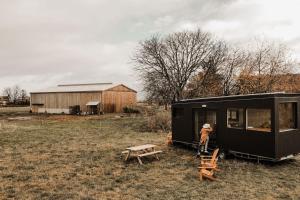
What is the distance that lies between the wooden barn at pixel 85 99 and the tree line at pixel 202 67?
10496mm

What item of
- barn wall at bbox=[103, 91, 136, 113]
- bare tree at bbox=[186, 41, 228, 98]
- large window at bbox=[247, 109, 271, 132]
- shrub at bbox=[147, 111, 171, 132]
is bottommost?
shrub at bbox=[147, 111, 171, 132]

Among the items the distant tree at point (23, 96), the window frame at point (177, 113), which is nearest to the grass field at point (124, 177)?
Result: the window frame at point (177, 113)

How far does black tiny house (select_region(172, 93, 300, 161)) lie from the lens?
10742 mm

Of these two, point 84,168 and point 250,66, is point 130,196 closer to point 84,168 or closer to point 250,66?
point 84,168

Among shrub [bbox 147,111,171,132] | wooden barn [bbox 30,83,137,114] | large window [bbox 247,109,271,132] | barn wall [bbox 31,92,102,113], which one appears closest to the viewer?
large window [bbox 247,109,271,132]

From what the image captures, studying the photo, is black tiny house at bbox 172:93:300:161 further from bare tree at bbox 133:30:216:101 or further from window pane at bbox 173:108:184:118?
bare tree at bbox 133:30:216:101

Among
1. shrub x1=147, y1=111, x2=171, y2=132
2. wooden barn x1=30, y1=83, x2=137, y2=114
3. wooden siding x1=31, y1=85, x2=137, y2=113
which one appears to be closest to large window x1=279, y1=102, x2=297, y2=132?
shrub x1=147, y1=111, x2=171, y2=132

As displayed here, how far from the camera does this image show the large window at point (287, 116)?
11.0 m

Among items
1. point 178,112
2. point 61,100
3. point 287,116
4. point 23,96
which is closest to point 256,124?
point 287,116

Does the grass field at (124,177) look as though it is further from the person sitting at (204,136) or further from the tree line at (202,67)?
the tree line at (202,67)

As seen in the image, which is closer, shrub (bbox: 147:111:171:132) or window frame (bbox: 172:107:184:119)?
window frame (bbox: 172:107:184:119)

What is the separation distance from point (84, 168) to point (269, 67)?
2219 cm

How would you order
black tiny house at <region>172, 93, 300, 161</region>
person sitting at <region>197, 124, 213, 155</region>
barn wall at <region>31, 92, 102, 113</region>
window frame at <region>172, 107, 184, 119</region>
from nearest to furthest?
1. black tiny house at <region>172, 93, 300, 161</region>
2. person sitting at <region>197, 124, 213, 155</region>
3. window frame at <region>172, 107, 184, 119</region>
4. barn wall at <region>31, 92, 102, 113</region>

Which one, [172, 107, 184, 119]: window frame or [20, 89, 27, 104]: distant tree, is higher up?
[20, 89, 27, 104]: distant tree
